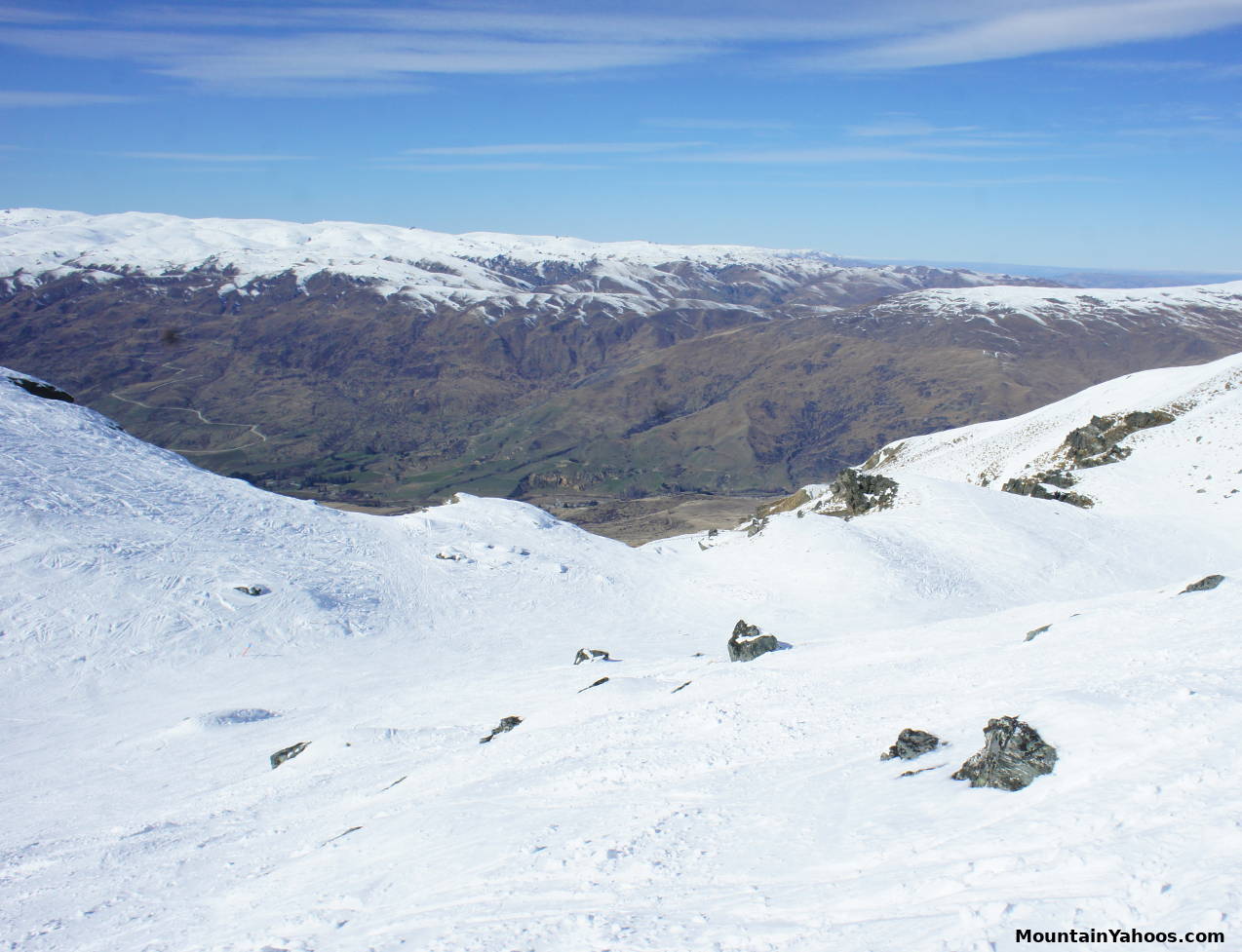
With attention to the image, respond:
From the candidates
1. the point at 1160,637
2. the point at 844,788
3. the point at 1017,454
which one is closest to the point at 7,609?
the point at 844,788

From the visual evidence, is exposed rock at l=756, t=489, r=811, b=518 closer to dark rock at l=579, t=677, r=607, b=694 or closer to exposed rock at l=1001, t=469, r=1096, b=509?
exposed rock at l=1001, t=469, r=1096, b=509

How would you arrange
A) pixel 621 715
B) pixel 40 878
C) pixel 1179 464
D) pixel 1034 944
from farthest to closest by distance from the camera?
1. pixel 1179 464
2. pixel 621 715
3. pixel 40 878
4. pixel 1034 944

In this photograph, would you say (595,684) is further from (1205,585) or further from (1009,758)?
(1205,585)

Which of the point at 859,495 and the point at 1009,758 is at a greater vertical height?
the point at 1009,758

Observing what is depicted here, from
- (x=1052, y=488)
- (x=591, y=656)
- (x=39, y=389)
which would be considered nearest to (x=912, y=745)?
(x=591, y=656)

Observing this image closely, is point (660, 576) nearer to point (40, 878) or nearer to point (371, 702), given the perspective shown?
point (371, 702)

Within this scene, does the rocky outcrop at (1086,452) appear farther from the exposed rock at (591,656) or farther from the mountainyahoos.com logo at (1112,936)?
the mountainyahoos.com logo at (1112,936)
